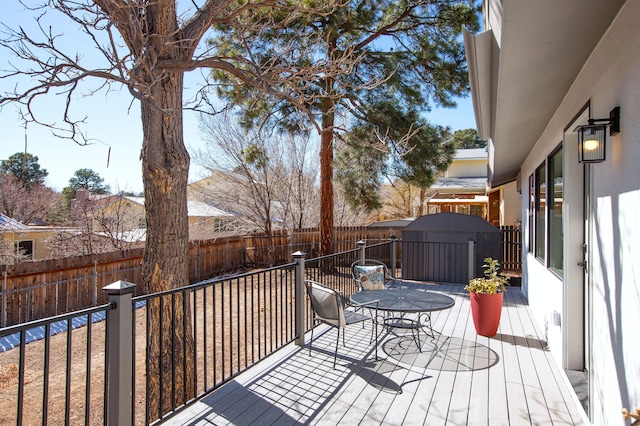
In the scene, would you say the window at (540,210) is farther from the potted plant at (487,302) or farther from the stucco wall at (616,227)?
the stucco wall at (616,227)

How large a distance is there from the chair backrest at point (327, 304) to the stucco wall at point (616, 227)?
190cm

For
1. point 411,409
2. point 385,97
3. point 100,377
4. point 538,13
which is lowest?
point 100,377

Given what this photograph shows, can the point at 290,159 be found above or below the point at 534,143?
above

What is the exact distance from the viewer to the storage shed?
816 centimetres

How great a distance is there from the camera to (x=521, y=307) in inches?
241

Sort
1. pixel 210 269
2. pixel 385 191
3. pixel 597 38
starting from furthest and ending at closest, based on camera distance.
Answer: pixel 385 191 < pixel 210 269 < pixel 597 38

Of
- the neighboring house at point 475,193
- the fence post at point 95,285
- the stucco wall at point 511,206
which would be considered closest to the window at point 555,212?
the fence post at point 95,285

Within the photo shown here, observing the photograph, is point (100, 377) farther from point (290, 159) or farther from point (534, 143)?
point (290, 159)

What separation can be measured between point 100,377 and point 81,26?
444cm

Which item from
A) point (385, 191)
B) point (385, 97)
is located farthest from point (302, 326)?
point (385, 191)

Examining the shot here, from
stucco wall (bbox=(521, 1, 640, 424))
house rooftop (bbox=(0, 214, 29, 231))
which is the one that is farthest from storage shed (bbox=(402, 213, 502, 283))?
house rooftop (bbox=(0, 214, 29, 231))

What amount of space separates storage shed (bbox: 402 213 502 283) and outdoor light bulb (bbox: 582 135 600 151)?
587 centimetres

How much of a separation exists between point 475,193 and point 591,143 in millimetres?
16215

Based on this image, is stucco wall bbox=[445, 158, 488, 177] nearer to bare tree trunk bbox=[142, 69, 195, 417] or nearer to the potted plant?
the potted plant
